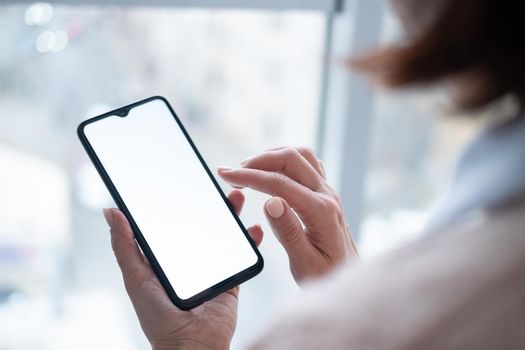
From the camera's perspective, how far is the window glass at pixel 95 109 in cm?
89

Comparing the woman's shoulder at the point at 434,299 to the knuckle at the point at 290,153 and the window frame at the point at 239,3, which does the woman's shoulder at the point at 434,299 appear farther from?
the window frame at the point at 239,3

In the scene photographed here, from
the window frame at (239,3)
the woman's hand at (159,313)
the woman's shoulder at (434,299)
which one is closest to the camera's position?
the woman's shoulder at (434,299)

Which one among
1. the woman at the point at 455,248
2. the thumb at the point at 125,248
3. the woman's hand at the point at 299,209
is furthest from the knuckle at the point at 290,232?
the woman at the point at 455,248

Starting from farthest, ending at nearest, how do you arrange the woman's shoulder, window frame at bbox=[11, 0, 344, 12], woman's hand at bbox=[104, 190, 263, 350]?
window frame at bbox=[11, 0, 344, 12]
woman's hand at bbox=[104, 190, 263, 350]
the woman's shoulder

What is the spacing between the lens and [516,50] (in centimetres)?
27

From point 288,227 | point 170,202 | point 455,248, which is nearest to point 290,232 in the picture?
point 288,227

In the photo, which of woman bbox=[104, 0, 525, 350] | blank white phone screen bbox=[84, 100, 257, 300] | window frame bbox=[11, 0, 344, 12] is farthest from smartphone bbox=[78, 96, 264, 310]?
woman bbox=[104, 0, 525, 350]

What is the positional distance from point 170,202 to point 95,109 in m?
0.36

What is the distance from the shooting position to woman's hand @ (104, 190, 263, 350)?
56cm

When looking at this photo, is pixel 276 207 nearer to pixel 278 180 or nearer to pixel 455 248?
pixel 278 180

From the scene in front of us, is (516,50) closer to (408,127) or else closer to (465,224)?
(465,224)

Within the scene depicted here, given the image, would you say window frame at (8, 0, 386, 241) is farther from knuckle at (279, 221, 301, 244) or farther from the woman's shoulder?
the woman's shoulder

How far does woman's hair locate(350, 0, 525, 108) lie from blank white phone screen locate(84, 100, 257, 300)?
359mm

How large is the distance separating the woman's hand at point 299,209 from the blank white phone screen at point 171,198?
0.15 feet
